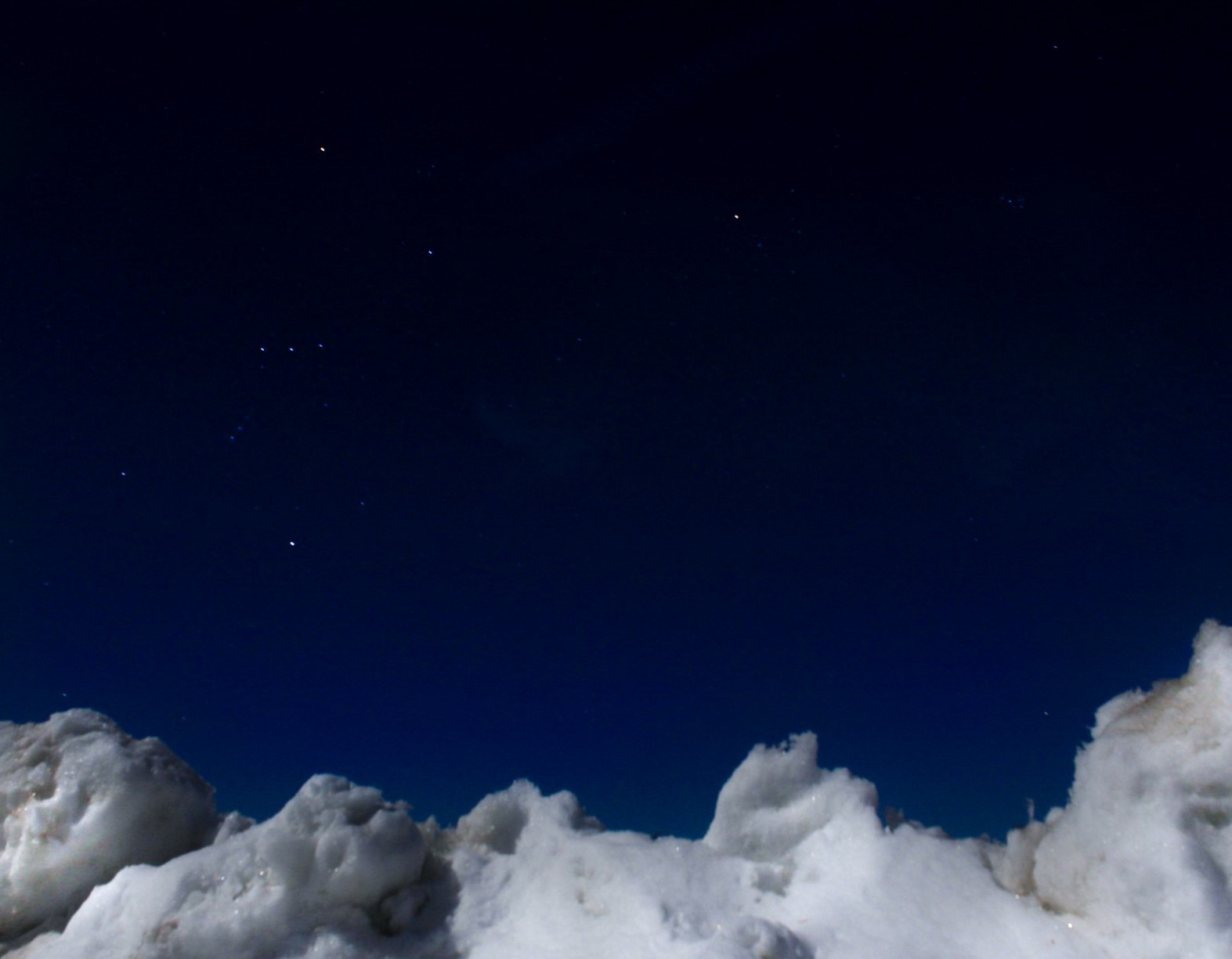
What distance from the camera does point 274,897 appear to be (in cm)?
345

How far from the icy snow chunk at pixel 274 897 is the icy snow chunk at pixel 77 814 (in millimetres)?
400

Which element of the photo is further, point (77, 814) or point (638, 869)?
point (77, 814)

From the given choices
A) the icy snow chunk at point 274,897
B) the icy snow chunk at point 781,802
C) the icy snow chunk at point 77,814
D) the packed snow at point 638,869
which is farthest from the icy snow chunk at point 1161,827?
the icy snow chunk at point 77,814

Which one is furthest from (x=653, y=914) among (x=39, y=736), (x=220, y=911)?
(x=39, y=736)

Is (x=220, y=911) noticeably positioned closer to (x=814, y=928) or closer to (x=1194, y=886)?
(x=814, y=928)

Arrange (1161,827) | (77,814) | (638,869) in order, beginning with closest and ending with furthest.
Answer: (1161,827) → (638,869) → (77,814)

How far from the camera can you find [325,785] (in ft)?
13.0

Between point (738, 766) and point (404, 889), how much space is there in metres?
1.73

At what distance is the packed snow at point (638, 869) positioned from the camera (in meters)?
2.99

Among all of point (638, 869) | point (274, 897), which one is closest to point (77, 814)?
point (274, 897)

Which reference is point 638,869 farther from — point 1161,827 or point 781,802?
point 1161,827

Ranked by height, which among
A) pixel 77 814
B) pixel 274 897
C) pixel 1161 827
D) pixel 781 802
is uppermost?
pixel 77 814

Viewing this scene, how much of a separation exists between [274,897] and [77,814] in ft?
4.53

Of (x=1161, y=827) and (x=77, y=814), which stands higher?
(x=77, y=814)
